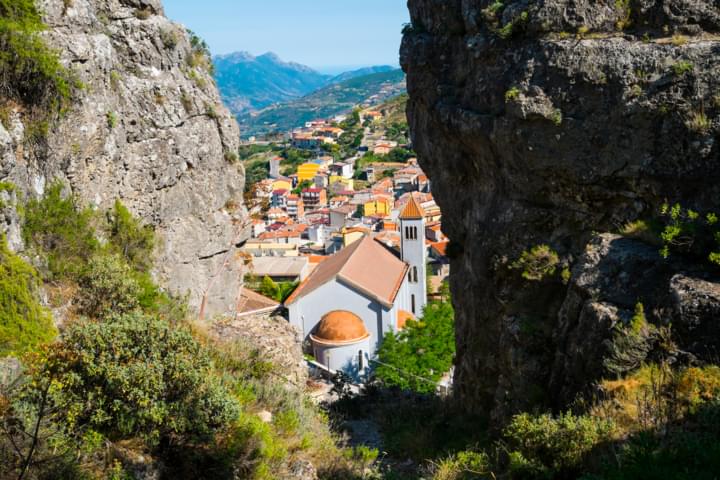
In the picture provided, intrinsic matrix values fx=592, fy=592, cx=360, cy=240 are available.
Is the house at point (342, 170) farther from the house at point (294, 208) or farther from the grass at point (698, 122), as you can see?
the grass at point (698, 122)

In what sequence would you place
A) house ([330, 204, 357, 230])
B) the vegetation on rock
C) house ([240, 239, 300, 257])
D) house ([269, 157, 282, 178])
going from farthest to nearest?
house ([269, 157, 282, 178]) → house ([330, 204, 357, 230]) → house ([240, 239, 300, 257]) → the vegetation on rock

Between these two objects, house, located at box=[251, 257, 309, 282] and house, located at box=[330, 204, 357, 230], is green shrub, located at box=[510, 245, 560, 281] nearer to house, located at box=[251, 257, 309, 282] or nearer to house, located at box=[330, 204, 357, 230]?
house, located at box=[251, 257, 309, 282]

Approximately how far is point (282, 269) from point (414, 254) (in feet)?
30.5

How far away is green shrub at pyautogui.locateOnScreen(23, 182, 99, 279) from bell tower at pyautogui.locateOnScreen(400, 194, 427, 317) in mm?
24198

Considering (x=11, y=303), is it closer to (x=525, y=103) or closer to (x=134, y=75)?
(x=134, y=75)

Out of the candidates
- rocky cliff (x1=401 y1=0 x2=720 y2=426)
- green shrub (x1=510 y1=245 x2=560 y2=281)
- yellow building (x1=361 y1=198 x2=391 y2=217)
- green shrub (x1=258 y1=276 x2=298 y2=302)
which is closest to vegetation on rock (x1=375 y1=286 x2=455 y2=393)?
green shrub (x1=258 y1=276 x2=298 y2=302)

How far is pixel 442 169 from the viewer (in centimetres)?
1402

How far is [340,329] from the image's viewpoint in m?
26.7

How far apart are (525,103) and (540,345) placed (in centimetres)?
408

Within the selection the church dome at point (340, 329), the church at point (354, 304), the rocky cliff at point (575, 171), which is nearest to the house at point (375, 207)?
the church at point (354, 304)

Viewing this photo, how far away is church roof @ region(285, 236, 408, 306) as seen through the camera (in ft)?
94.1

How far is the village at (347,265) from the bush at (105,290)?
265 inches

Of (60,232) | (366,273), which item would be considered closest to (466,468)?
(60,232)

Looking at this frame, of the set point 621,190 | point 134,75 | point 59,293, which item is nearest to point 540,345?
point 621,190
